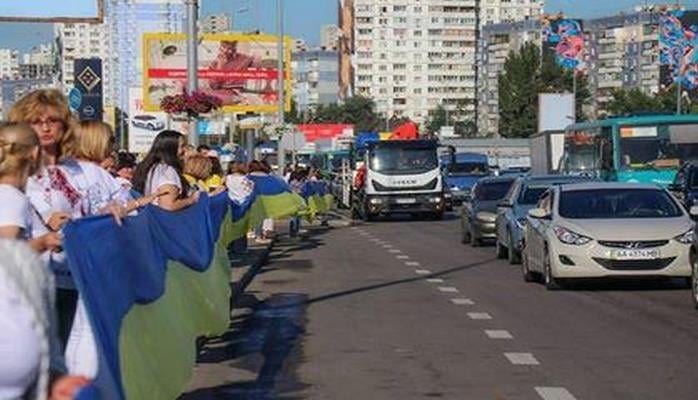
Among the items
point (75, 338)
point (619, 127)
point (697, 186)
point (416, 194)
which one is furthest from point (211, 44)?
point (75, 338)

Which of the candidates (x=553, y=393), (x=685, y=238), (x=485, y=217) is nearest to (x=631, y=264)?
(x=685, y=238)

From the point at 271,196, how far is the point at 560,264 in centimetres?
1318

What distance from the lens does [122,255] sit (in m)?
7.95

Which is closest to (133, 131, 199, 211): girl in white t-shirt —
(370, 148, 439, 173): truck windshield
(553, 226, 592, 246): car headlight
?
(553, 226, 592, 246): car headlight

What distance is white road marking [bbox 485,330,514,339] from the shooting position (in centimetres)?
1408

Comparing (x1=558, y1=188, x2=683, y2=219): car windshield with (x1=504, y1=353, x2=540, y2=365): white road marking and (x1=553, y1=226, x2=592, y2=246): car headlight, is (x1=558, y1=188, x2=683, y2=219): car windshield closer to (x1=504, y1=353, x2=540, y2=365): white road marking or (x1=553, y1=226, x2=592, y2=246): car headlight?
(x1=553, y1=226, x2=592, y2=246): car headlight

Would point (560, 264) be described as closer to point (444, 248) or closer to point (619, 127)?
point (444, 248)

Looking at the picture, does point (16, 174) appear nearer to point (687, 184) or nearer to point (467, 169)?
point (687, 184)

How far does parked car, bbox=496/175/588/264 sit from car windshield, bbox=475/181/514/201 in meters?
4.48

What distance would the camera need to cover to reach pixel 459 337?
46.3 feet

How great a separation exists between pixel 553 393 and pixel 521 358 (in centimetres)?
195

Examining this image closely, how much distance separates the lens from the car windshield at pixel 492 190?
105 ft

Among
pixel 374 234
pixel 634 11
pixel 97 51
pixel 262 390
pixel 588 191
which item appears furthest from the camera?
pixel 634 11

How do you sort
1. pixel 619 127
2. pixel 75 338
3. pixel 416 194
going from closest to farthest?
1. pixel 75 338
2. pixel 619 127
3. pixel 416 194
